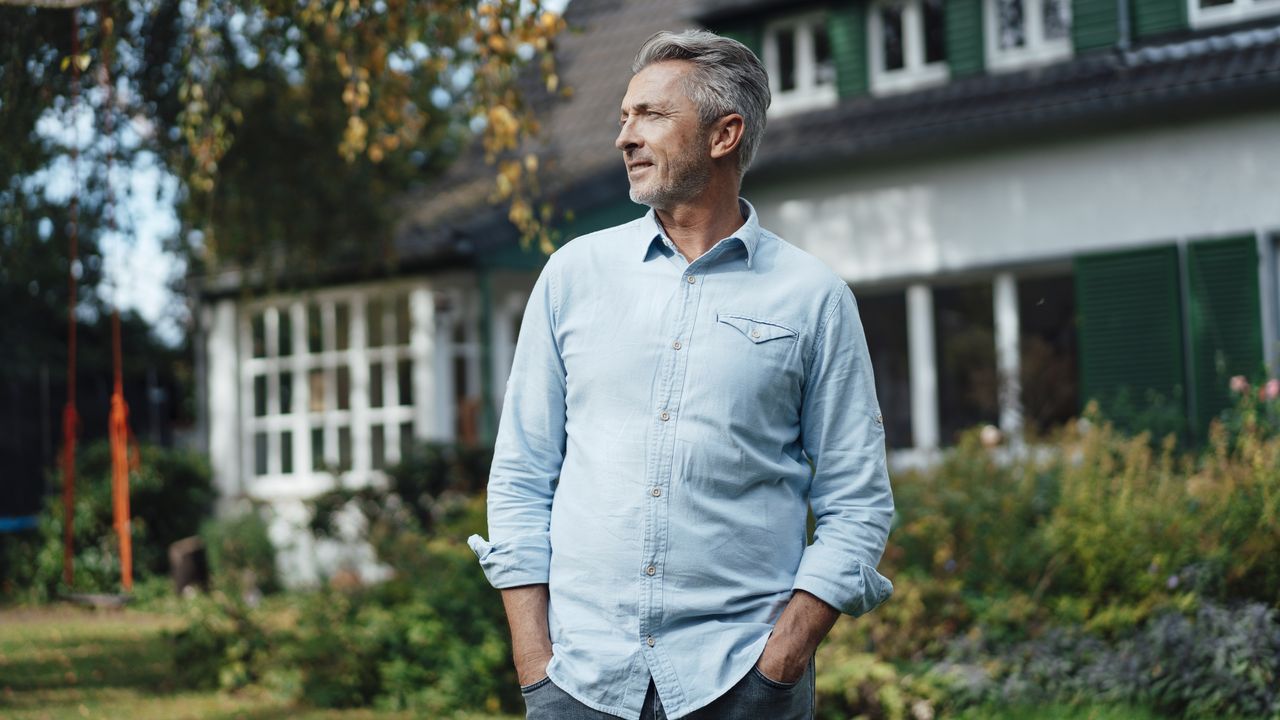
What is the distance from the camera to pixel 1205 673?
5621 mm

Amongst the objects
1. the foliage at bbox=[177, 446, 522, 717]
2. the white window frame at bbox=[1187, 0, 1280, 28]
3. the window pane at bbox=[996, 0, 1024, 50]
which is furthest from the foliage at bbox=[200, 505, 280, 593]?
the white window frame at bbox=[1187, 0, 1280, 28]

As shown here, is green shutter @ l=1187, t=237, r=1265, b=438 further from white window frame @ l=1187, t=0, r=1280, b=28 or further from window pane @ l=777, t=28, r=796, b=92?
window pane @ l=777, t=28, r=796, b=92

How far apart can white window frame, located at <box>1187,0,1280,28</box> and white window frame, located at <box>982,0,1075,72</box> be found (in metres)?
1.00

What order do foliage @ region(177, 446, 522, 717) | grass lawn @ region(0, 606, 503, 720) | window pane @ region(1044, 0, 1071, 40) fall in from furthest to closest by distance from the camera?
window pane @ region(1044, 0, 1071, 40)
grass lawn @ region(0, 606, 503, 720)
foliage @ region(177, 446, 522, 717)

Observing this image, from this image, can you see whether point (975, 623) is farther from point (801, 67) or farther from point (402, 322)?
point (402, 322)

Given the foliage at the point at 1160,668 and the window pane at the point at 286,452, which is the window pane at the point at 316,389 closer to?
the window pane at the point at 286,452

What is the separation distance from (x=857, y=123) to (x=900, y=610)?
568 centimetres

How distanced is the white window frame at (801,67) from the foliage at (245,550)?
6.16 meters

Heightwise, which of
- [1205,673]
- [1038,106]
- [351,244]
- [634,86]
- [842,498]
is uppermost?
[1038,106]

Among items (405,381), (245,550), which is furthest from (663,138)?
(245,550)

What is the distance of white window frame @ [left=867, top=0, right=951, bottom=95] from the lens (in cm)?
1131

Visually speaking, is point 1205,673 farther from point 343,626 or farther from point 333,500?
point 333,500

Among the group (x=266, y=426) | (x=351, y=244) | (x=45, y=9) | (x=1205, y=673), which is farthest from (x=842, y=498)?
(x=266, y=426)

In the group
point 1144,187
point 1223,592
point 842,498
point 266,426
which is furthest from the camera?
point 266,426
